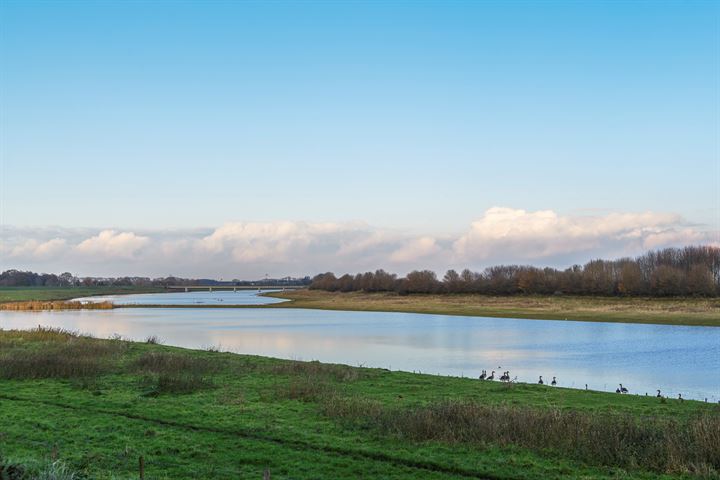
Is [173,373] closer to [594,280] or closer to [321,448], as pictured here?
[321,448]

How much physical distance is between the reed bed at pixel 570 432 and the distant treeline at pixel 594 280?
84130 millimetres

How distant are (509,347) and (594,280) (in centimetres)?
7064

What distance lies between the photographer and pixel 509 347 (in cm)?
3828

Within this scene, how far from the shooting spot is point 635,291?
3740 inches

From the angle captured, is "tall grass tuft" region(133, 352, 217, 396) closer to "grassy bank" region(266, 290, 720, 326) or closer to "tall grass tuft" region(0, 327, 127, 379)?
"tall grass tuft" region(0, 327, 127, 379)

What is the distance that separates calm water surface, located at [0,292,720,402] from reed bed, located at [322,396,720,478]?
9.69 metres

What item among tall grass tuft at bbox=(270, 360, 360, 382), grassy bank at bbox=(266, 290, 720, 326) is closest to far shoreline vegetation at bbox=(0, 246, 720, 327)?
grassy bank at bbox=(266, 290, 720, 326)

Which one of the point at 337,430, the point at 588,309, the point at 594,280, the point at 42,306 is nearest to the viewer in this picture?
the point at 337,430

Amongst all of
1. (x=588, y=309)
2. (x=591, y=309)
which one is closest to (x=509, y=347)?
(x=591, y=309)

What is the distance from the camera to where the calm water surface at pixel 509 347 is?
87.1 feet

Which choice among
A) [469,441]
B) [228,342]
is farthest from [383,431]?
[228,342]

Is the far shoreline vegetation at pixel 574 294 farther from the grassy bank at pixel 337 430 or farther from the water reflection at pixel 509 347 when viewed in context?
the grassy bank at pixel 337 430

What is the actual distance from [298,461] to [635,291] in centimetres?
9382

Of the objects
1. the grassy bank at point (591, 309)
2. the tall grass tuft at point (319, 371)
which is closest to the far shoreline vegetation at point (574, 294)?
the grassy bank at point (591, 309)
